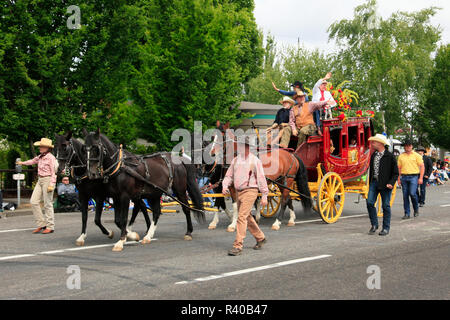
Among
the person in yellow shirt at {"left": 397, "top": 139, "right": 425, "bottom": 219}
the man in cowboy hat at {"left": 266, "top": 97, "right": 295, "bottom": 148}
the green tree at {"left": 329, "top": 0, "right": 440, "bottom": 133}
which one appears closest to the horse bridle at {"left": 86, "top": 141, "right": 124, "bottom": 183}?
the man in cowboy hat at {"left": 266, "top": 97, "right": 295, "bottom": 148}

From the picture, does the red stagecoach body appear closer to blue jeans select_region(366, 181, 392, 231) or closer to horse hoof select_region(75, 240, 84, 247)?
blue jeans select_region(366, 181, 392, 231)

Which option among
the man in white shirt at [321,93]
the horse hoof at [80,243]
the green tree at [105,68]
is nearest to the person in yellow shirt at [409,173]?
the man in white shirt at [321,93]

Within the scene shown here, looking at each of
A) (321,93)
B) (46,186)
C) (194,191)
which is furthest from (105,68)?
(194,191)

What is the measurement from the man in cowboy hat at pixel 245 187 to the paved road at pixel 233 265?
31 centimetres

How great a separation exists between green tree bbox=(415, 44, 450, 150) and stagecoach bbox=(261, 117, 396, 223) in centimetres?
3210

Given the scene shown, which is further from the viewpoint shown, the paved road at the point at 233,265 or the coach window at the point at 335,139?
the coach window at the point at 335,139

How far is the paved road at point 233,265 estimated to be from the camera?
5.74 meters

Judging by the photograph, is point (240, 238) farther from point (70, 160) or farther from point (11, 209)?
point (11, 209)

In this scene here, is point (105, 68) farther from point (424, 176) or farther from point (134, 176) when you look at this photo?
point (424, 176)

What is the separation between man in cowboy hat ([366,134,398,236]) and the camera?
32.2ft

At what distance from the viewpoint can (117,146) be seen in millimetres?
9094

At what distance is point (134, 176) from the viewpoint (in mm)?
8875

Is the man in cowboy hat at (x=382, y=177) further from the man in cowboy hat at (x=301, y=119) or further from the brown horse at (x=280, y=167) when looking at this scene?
the man in cowboy hat at (x=301, y=119)

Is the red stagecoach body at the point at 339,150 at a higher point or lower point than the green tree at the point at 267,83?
lower
